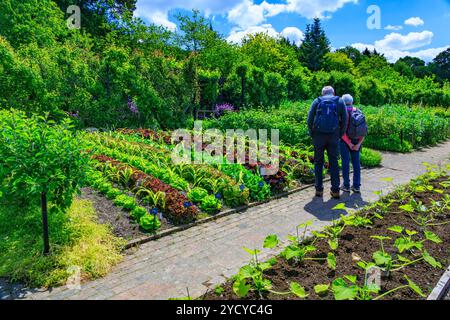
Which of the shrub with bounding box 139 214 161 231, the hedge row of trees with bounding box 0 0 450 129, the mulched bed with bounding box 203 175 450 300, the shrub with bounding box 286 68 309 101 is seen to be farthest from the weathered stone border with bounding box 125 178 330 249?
the shrub with bounding box 286 68 309 101

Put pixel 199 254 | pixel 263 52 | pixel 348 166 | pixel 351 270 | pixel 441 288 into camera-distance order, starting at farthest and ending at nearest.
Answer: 1. pixel 263 52
2. pixel 348 166
3. pixel 199 254
4. pixel 351 270
5. pixel 441 288

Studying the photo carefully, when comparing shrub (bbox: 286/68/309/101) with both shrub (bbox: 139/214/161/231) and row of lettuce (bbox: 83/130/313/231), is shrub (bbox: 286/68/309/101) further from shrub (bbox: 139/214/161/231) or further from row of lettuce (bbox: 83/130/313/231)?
shrub (bbox: 139/214/161/231)

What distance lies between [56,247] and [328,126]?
4452 millimetres

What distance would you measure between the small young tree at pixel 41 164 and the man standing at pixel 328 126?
12.7ft

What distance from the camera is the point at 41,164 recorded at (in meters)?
4.02

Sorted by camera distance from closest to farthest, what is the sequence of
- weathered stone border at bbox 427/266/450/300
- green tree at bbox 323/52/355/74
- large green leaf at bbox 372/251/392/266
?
weathered stone border at bbox 427/266/450/300 < large green leaf at bbox 372/251/392/266 < green tree at bbox 323/52/355/74

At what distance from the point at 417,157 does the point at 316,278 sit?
8.87 m

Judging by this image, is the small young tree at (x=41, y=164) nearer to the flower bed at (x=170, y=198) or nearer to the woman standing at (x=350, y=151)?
the flower bed at (x=170, y=198)

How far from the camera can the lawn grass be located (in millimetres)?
3963

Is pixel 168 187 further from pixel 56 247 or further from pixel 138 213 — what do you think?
pixel 56 247

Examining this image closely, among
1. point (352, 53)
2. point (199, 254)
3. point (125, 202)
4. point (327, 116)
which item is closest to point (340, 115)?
point (327, 116)

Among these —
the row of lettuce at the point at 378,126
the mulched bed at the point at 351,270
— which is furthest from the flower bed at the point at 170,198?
the row of lettuce at the point at 378,126

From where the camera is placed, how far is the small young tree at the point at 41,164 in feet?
13.2
